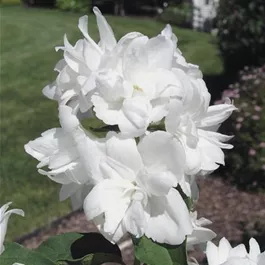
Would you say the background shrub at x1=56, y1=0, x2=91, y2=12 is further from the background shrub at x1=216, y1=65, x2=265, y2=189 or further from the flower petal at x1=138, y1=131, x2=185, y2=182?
the flower petal at x1=138, y1=131, x2=185, y2=182

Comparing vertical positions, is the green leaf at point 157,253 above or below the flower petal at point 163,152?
below

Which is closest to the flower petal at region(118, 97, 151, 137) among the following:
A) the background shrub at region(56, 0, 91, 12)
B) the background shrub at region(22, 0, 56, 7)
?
the background shrub at region(56, 0, 91, 12)

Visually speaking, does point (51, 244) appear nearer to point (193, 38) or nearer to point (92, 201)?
point (92, 201)

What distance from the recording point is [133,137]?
1.17m

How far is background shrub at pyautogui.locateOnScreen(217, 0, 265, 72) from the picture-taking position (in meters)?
8.84

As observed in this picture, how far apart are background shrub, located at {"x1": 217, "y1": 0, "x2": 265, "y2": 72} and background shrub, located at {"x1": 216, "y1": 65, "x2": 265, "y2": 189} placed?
2626 millimetres

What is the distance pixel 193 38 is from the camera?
1686 centimetres

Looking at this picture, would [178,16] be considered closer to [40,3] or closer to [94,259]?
[40,3]

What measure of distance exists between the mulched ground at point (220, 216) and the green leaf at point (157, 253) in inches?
129

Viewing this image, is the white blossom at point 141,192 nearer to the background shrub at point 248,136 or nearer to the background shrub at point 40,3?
the background shrub at point 248,136

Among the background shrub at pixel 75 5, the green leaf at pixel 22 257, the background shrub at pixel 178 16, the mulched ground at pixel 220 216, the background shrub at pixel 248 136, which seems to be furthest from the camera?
the background shrub at pixel 75 5

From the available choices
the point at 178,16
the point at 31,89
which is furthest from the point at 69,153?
the point at 178,16

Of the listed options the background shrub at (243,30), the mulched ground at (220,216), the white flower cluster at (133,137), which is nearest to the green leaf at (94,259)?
the white flower cluster at (133,137)

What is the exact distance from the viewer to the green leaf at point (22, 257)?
4.13ft
